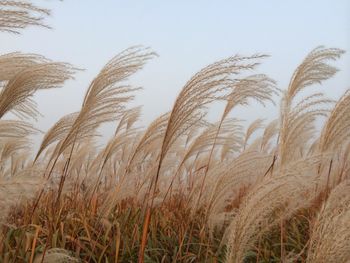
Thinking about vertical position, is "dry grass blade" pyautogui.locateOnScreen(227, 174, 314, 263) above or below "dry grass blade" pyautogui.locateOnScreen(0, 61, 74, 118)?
below

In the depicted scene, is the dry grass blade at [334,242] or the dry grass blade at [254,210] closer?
the dry grass blade at [334,242]

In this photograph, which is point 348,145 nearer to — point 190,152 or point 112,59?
point 190,152

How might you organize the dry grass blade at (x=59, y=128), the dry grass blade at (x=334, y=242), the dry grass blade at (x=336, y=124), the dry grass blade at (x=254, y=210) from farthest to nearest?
the dry grass blade at (x=336, y=124) → the dry grass blade at (x=59, y=128) → the dry grass blade at (x=254, y=210) → the dry grass blade at (x=334, y=242)

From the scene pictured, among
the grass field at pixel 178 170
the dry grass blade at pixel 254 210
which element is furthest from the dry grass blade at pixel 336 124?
the dry grass blade at pixel 254 210

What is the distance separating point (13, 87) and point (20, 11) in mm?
611

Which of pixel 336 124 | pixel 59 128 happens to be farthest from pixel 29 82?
pixel 336 124

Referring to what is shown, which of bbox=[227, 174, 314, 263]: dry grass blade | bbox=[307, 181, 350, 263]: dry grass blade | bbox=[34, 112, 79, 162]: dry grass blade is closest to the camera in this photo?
bbox=[307, 181, 350, 263]: dry grass blade

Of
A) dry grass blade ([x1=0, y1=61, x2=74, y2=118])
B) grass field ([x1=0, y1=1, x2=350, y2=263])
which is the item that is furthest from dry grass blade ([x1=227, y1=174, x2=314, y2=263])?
dry grass blade ([x1=0, y1=61, x2=74, y2=118])

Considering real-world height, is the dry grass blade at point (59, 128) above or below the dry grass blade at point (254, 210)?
above

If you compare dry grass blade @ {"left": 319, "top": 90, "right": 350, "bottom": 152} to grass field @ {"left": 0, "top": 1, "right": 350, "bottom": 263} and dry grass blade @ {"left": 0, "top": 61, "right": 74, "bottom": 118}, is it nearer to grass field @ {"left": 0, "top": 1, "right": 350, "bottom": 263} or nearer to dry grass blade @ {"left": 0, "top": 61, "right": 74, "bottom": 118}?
grass field @ {"left": 0, "top": 1, "right": 350, "bottom": 263}

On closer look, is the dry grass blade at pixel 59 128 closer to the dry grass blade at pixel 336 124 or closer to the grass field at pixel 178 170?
the grass field at pixel 178 170

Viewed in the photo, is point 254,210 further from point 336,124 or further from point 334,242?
point 336,124

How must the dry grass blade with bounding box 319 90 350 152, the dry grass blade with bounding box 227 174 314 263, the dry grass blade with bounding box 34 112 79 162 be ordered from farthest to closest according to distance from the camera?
the dry grass blade with bounding box 319 90 350 152, the dry grass blade with bounding box 34 112 79 162, the dry grass blade with bounding box 227 174 314 263

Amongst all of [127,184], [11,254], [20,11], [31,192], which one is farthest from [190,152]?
[20,11]
